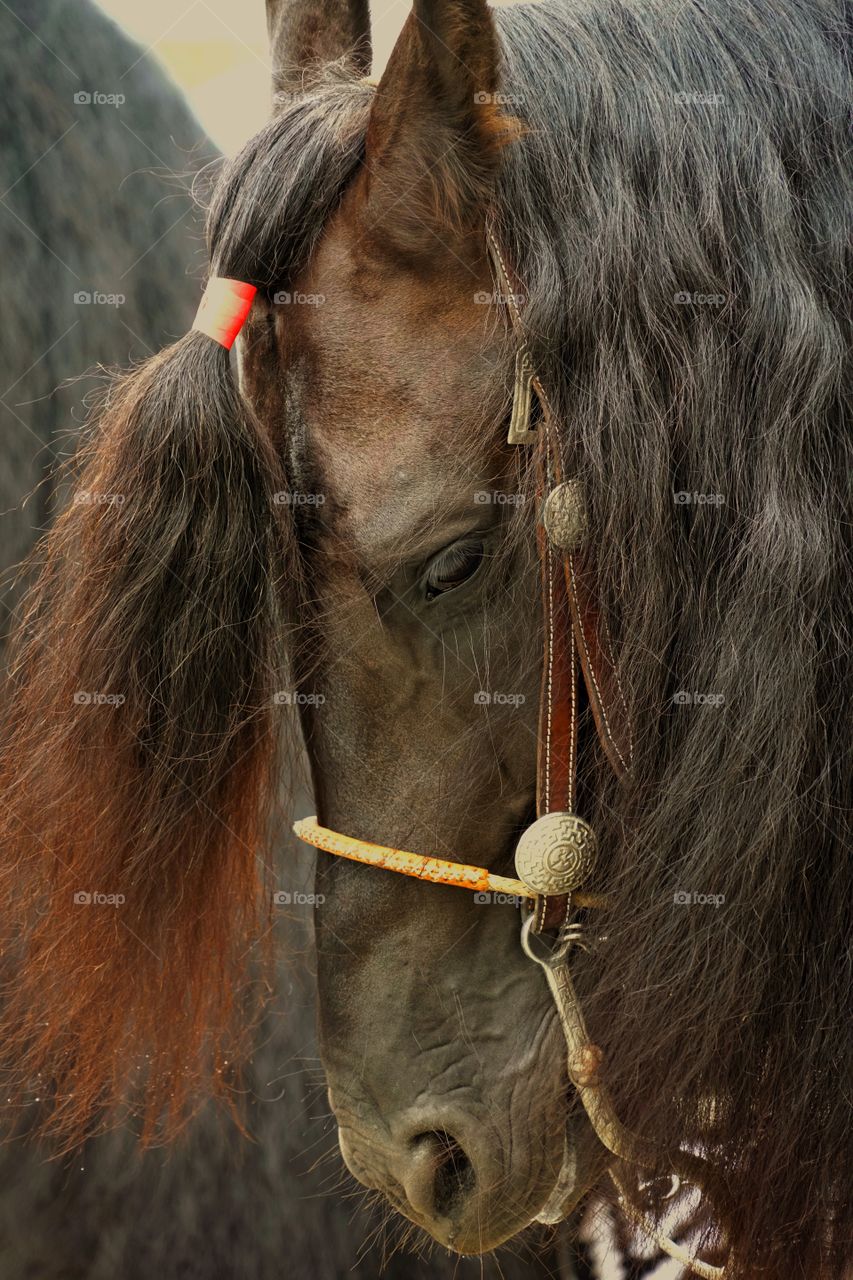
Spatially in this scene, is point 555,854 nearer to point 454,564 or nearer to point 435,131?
point 454,564

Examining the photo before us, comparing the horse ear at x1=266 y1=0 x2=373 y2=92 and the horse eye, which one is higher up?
the horse ear at x1=266 y1=0 x2=373 y2=92

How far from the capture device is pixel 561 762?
955 millimetres

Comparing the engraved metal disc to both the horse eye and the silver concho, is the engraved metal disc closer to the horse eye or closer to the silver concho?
the horse eye

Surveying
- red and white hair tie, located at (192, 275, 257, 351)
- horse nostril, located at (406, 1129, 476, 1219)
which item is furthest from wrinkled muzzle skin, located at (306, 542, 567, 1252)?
red and white hair tie, located at (192, 275, 257, 351)

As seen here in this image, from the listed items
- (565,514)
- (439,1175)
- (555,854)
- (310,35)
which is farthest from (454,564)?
(310,35)

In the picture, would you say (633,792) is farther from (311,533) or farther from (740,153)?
(740,153)

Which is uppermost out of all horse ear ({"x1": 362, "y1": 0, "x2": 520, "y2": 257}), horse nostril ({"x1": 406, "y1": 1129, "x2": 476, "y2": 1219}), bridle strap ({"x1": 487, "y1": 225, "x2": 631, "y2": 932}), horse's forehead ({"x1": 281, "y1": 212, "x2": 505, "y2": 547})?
horse ear ({"x1": 362, "y1": 0, "x2": 520, "y2": 257})

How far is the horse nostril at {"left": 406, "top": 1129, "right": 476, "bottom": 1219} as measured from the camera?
98cm

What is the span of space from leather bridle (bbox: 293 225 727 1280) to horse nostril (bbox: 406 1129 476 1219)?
0.11 metres

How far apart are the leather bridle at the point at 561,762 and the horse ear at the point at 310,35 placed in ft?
1.26

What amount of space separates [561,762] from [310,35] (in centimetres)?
71

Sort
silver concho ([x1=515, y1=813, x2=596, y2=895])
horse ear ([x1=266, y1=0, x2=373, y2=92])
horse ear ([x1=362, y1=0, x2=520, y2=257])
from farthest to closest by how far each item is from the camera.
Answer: horse ear ([x1=266, y1=0, x2=373, y2=92])
silver concho ([x1=515, y1=813, x2=596, y2=895])
horse ear ([x1=362, y1=0, x2=520, y2=257])

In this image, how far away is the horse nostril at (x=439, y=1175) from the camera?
0.98m

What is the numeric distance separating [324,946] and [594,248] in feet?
1.85
